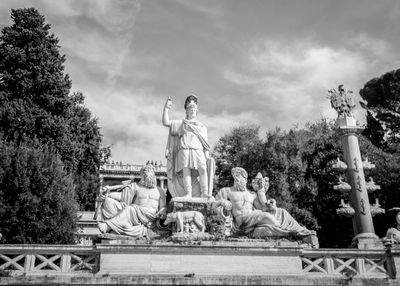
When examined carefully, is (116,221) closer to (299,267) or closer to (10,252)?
(10,252)

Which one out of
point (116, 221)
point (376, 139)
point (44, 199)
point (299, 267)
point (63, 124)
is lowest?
point (299, 267)

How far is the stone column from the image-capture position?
1836 centimetres

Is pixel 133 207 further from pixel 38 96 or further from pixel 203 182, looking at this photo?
pixel 38 96

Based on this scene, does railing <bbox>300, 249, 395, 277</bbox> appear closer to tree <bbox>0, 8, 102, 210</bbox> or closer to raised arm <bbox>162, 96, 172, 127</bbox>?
raised arm <bbox>162, 96, 172, 127</bbox>

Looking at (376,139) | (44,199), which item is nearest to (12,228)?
(44,199)

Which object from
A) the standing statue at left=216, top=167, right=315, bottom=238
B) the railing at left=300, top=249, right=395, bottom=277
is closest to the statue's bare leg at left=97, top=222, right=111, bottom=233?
the standing statue at left=216, top=167, right=315, bottom=238

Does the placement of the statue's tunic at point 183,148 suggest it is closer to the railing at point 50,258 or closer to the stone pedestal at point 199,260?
the stone pedestal at point 199,260

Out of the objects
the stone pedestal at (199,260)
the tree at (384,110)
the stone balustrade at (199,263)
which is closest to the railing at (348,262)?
the stone balustrade at (199,263)

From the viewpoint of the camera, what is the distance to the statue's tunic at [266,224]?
11695 mm

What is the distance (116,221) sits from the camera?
11531mm

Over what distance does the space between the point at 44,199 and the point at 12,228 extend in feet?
6.18

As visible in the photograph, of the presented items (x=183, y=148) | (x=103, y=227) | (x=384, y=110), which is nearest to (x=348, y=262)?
(x=183, y=148)

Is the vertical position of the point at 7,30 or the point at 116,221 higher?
the point at 7,30

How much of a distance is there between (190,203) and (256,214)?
74.0 inches
